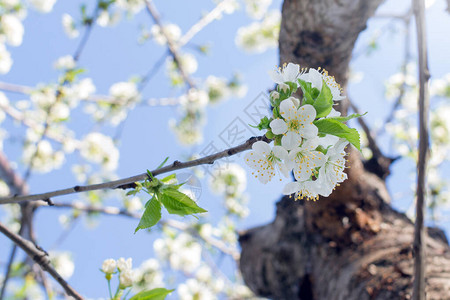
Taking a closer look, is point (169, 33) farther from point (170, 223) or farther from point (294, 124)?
point (294, 124)

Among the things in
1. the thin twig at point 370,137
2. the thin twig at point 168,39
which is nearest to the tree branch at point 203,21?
the thin twig at point 168,39

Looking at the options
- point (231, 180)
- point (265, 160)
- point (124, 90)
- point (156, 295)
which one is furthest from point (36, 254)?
point (124, 90)

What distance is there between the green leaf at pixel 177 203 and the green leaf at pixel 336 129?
13.1 inches

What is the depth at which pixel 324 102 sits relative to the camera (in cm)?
79

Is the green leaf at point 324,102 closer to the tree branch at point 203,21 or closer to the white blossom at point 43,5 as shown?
the tree branch at point 203,21

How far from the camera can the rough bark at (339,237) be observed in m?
1.51

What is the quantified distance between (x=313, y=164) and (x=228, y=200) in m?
3.04

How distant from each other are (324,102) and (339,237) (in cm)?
134

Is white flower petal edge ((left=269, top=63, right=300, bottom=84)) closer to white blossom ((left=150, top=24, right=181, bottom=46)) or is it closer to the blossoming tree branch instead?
the blossoming tree branch

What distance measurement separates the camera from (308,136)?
78cm

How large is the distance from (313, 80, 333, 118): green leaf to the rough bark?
35.4 inches

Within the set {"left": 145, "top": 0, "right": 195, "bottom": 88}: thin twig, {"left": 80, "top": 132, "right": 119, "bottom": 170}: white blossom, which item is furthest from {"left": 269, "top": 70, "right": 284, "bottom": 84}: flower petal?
{"left": 80, "top": 132, "right": 119, "bottom": 170}: white blossom

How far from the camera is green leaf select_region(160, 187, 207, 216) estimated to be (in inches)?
31.7

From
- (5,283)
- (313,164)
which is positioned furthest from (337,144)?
(5,283)
